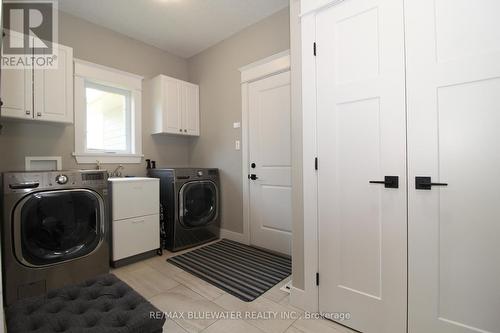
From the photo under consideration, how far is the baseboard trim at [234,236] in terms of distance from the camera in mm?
3102

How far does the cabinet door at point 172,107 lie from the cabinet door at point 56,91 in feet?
3.58

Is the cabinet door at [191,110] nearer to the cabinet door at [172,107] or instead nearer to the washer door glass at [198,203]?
the cabinet door at [172,107]

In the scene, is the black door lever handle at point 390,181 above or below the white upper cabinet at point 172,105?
below

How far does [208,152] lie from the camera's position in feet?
11.6

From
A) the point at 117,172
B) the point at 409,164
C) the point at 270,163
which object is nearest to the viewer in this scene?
the point at 409,164

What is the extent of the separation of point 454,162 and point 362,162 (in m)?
0.44

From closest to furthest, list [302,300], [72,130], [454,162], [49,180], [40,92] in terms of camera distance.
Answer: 1. [454,162]
2. [302,300]
3. [49,180]
4. [40,92]
5. [72,130]

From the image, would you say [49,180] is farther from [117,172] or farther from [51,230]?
[117,172]

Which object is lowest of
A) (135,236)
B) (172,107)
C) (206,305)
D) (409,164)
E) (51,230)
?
(206,305)

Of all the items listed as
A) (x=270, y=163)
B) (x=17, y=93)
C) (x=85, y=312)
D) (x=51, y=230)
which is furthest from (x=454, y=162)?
(x=17, y=93)

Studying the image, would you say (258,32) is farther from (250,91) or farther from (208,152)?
(208,152)

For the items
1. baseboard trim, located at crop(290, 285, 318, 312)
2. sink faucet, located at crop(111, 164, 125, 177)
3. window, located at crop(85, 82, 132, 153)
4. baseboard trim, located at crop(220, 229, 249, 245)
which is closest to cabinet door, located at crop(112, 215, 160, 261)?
sink faucet, located at crop(111, 164, 125, 177)

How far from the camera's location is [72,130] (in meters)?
2.68

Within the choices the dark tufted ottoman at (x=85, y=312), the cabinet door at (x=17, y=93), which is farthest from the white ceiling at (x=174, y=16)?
the dark tufted ottoman at (x=85, y=312)
